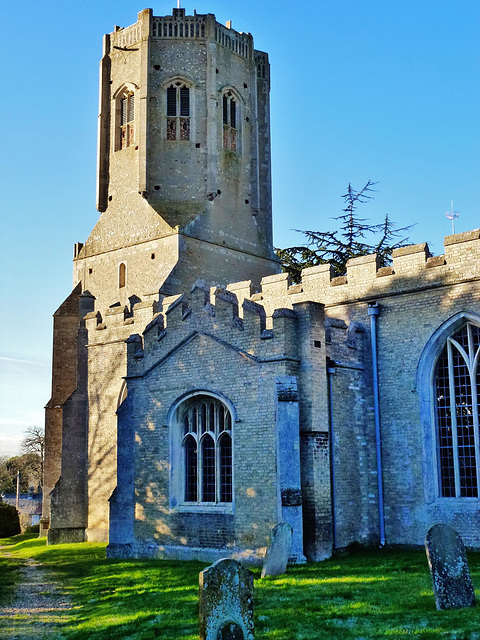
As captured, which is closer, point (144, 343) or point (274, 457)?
point (274, 457)

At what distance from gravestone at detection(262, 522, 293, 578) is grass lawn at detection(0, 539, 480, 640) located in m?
0.28

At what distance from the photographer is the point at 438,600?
10.6m

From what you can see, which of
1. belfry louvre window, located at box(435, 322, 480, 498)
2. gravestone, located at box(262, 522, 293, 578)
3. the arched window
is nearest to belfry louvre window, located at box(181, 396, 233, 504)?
gravestone, located at box(262, 522, 293, 578)

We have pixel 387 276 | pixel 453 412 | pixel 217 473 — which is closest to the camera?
pixel 453 412

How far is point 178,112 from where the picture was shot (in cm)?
3036

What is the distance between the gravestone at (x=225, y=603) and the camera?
29.7 feet

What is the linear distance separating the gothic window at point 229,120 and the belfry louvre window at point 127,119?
3713 millimetres

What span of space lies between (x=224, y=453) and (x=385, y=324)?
205 inches

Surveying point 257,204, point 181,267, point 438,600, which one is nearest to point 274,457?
point 438,600

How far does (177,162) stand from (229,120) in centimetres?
320

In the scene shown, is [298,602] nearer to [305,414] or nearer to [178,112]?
[305,414]

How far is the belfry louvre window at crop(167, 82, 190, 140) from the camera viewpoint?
30.2 metres

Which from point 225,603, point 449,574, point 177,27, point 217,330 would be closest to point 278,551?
point 449,574

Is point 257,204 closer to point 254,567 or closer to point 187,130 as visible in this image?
point 187,130
